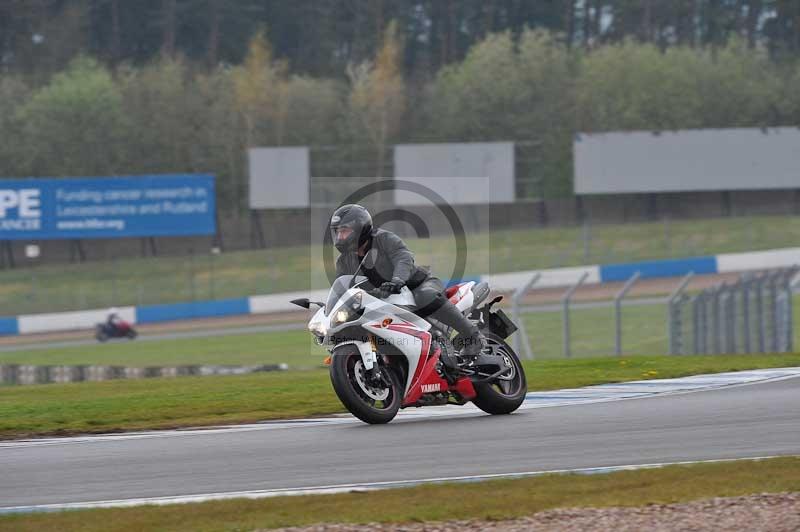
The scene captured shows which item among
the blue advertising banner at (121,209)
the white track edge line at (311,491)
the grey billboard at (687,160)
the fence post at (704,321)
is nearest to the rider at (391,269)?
the white track edge line at (311,491)

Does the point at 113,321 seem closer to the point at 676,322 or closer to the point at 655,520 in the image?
the point at 676,322

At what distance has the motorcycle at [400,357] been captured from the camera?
9898 mm

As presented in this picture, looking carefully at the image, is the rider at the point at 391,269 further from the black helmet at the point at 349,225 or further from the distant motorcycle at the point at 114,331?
the distant motorcycle at the point at 114,331

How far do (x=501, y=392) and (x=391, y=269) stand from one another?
1544mm

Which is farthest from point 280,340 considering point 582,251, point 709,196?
point 709,196

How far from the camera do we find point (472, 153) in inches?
2302

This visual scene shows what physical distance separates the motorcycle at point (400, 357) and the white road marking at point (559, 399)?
46cm

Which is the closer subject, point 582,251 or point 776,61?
point 582,251

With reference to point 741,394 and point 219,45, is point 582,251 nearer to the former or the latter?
point 741,394

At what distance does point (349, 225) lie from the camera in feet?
32.7

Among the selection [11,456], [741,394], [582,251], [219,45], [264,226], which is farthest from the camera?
[219,45]

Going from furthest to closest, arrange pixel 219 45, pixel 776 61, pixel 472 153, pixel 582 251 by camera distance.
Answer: pixel 219 45, pixel 776 61, pixel 472 153, pixel 582 251

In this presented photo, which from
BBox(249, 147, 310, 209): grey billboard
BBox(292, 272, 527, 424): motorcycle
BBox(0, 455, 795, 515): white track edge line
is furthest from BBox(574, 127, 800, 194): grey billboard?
BBox(0, 455, 795, 515): white track edge line

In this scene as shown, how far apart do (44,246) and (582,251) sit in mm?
26698
